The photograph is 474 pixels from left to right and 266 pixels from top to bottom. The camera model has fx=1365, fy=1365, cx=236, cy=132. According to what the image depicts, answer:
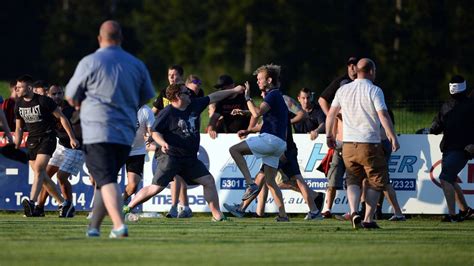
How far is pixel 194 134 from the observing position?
17.7 metres

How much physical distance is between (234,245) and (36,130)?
7033 mm

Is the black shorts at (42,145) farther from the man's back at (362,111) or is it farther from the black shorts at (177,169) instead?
the man's back at (362,111)

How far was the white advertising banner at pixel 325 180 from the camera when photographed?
20781mm

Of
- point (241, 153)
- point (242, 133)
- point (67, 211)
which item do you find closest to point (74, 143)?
point (67, 211)

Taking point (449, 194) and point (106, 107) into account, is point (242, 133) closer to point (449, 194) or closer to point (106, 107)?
point (449, 194)

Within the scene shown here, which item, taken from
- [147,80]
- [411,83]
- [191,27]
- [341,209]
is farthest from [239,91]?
[191,27]

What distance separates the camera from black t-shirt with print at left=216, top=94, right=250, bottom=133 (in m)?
20.5

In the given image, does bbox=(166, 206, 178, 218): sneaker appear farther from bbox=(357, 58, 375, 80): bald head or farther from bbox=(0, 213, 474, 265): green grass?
bbox=(357, 58, 375, 80): bald head

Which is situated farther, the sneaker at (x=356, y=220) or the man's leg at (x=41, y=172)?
the man's leg at (x=41, y=172)

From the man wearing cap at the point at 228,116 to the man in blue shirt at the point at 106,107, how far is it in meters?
6.53

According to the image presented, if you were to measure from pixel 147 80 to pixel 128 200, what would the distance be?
7.09 m

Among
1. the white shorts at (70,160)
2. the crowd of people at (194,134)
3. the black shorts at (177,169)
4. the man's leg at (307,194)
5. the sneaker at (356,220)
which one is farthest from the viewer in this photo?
the white shorts at (70,160)

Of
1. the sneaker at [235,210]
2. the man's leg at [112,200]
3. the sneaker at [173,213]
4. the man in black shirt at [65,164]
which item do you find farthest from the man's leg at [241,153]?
the man's leg at [112,200]

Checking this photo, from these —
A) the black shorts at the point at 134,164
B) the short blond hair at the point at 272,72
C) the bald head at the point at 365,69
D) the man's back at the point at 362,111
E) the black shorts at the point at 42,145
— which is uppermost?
the bald head at the point at 365,69
